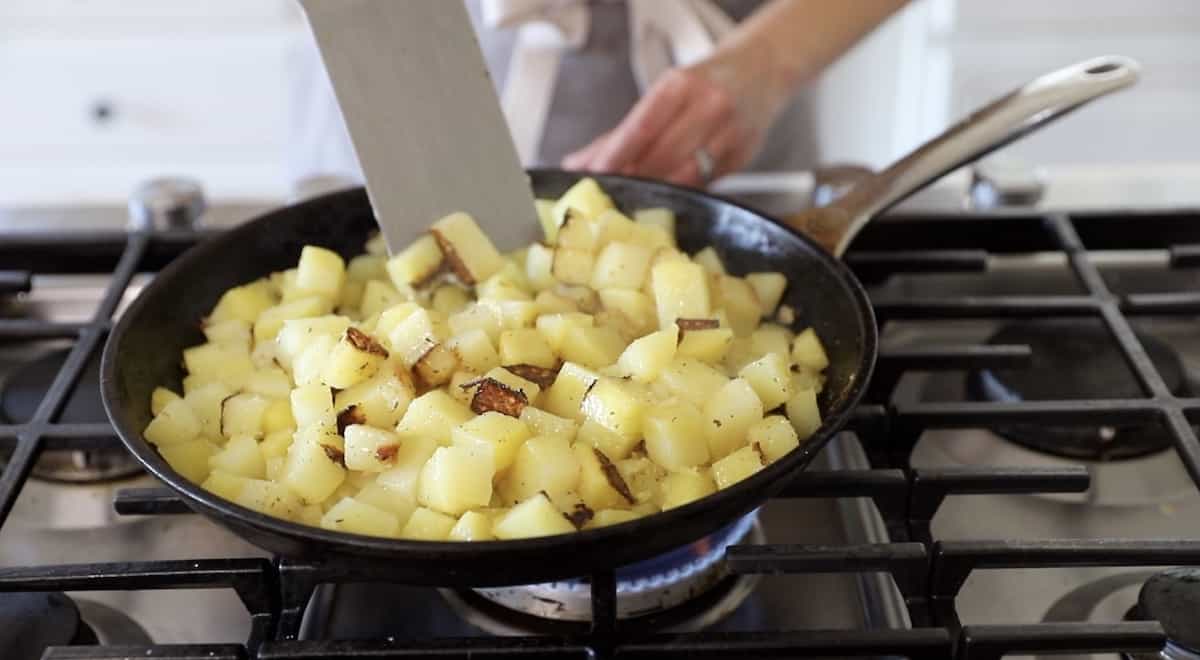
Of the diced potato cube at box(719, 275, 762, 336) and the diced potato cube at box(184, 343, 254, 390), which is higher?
the diced potato cube at box(184, 343, 254, 390)

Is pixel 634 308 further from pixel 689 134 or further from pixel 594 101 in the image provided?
pixel 594 101

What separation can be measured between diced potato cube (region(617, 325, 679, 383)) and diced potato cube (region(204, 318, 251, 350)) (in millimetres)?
303

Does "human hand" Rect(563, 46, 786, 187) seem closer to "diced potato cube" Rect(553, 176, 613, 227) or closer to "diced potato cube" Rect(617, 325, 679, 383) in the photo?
"diced potato cube" Rect(553, 176, 613, 227)

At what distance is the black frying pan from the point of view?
579 millimetres

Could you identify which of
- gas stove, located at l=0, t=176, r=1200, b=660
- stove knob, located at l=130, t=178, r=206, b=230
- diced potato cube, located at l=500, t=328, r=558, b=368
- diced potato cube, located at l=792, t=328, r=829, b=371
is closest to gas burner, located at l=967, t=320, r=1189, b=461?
gas stove, located at l=0, t=176, r=1200, b=660

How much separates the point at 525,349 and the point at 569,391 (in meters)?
0.05

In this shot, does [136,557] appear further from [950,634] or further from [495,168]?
[950,634]

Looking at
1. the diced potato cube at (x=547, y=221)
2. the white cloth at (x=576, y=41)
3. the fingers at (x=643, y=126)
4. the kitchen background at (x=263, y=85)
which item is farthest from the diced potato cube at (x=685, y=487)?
the kitchen background at (x=263, y=85)

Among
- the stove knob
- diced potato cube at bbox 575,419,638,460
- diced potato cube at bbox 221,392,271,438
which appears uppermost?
the stove knob

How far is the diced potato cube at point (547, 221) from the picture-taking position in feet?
3.17

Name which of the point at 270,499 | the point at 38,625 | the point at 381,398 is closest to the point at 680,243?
the point at 381,398

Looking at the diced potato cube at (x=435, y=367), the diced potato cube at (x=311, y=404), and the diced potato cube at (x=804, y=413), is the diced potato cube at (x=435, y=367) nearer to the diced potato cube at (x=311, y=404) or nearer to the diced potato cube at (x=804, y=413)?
the diced potato cube at (x=311, y=404)

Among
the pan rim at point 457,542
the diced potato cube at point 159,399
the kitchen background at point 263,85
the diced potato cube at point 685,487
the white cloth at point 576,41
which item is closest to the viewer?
the pan rim at point 457,542

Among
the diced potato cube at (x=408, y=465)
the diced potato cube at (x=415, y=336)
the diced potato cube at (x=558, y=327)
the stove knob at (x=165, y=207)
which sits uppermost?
the stove knob at (x=165, y=207)
